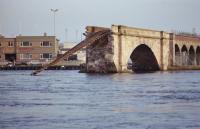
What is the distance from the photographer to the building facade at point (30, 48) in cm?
15575

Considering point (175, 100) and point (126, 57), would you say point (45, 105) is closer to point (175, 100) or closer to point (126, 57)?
point (175, 100)

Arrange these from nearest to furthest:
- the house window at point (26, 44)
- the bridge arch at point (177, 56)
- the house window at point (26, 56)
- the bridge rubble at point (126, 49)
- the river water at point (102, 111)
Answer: the river water at point (102, 111)
the bridge rubble at point (126, 49)
the bridge arch at point (177, 56)
the house window at point (26, 44)
the house window at point (26, 56)

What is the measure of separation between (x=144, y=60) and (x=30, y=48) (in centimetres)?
3988

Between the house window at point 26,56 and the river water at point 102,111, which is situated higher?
the house window at point 26,56

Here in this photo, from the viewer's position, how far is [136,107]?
130ft

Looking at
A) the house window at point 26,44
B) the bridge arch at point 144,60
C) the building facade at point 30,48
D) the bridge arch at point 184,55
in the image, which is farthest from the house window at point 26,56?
the bridge arch at point 184,55

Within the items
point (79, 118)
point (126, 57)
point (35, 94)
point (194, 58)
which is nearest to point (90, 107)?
point (79, 118)

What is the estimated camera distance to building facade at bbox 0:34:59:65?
155750 mm

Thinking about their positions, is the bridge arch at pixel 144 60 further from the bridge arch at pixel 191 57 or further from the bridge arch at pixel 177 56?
the bridge arch at pixel 191 57

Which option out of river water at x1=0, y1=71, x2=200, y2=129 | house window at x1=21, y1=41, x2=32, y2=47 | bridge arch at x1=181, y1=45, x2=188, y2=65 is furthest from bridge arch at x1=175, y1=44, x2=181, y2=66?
river water at x1=0, y1=71, x2=200, y2=129

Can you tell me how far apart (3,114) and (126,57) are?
234ft

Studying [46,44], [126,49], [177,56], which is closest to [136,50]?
[126,49]

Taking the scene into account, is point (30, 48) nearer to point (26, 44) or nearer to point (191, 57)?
point (26, 44)

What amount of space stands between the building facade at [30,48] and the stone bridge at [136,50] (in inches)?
1266
